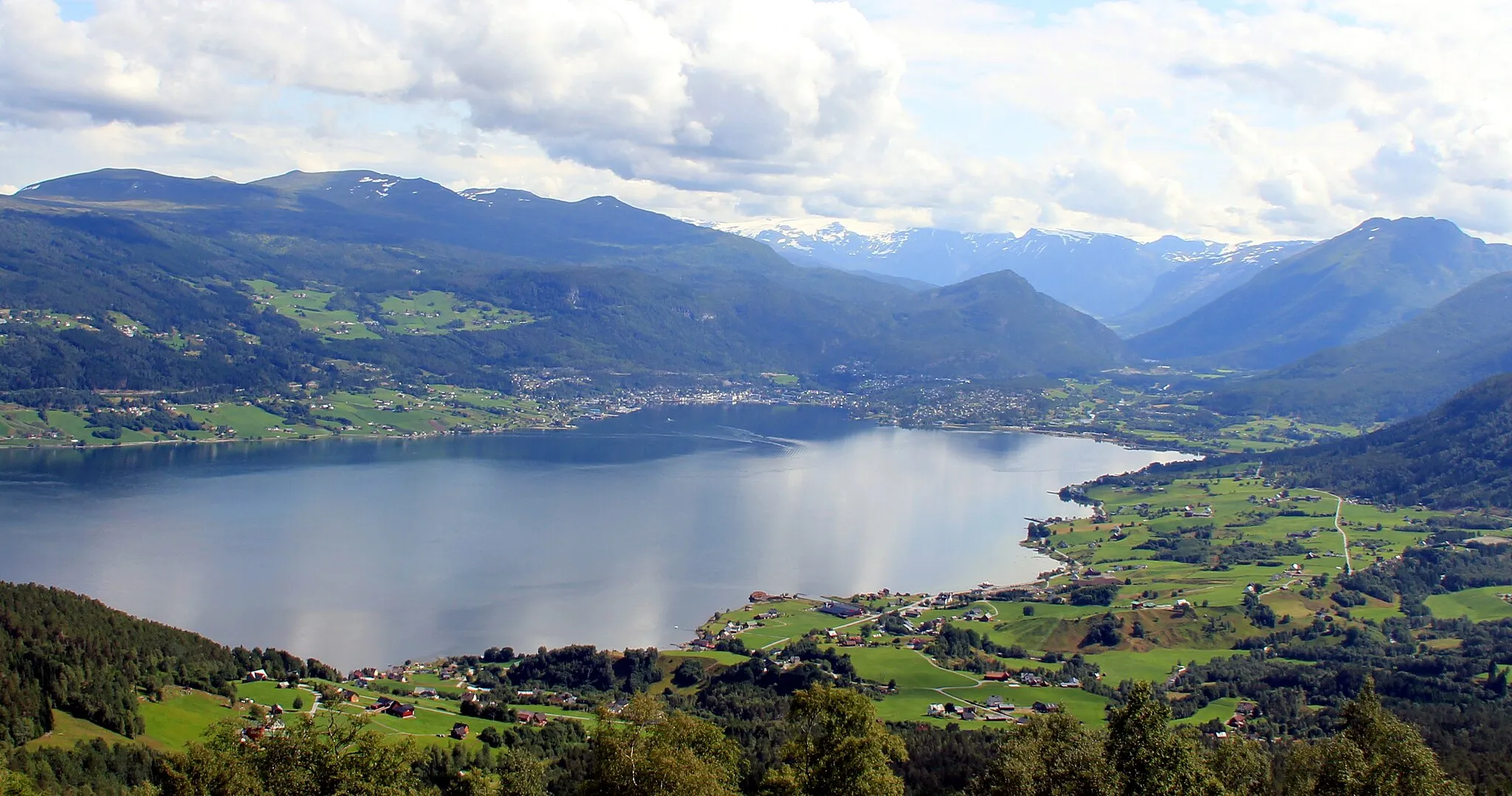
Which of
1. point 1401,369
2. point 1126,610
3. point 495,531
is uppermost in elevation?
point 1401,369

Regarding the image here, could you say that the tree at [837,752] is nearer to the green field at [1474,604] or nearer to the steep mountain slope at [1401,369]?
the green field at [1474,604]

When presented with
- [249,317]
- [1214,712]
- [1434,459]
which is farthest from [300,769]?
[249,317]

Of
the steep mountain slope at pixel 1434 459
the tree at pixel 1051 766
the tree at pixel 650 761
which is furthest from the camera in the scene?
the steep mountain slope at pixel 1434 459

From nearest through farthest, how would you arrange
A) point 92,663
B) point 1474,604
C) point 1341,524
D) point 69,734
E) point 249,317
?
point 69,734, point 92,663, point 1474,604, point 1341,524, point 249,317

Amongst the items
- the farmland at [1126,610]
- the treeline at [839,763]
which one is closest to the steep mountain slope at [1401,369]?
the farmland at [1126,610]

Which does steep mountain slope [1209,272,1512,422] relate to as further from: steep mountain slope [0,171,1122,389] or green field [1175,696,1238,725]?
green field [1175,696,1238,725]

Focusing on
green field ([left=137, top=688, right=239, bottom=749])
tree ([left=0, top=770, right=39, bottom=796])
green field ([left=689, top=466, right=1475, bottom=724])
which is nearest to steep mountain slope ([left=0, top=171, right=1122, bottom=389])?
green field ([left=689, top=466, right=1475, bottom=724])

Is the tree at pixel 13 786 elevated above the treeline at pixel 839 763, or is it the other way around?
the treeline at pixel 839 763

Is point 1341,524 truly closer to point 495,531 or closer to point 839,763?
point 495,531
